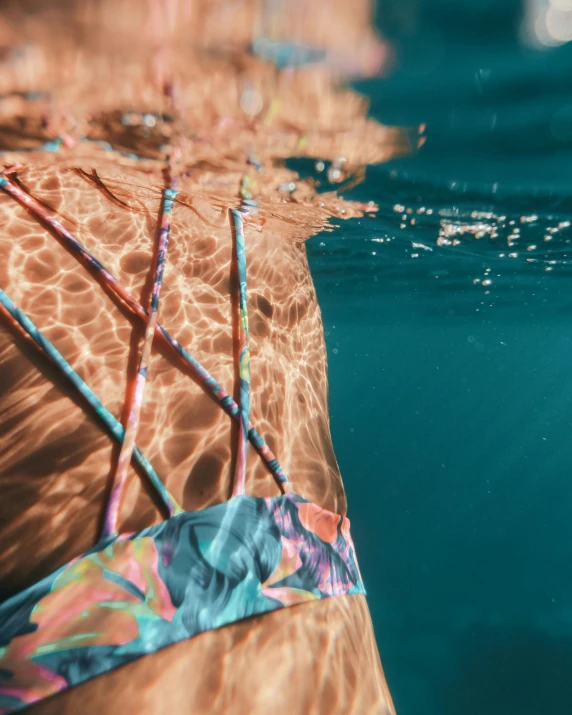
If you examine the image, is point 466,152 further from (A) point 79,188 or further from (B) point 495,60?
(A) point 79,188

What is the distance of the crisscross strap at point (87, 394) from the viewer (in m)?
2.86

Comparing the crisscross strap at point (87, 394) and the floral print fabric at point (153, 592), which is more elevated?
the crisscross strap at point (87, 394)

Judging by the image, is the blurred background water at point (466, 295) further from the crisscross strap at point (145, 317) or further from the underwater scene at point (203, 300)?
the crisscross strap at point (145, 317)

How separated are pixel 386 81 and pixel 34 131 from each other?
10.4ft

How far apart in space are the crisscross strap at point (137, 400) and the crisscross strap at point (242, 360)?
2.30 feet

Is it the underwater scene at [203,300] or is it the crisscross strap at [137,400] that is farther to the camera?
the crisscross strap at [137,400]

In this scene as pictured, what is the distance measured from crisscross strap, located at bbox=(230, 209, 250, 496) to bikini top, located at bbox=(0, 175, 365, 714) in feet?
0.03

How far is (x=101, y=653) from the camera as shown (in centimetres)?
216

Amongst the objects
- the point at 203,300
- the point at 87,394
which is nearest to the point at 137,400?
the point at 87,394

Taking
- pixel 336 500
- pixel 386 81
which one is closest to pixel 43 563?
pixel 336 500

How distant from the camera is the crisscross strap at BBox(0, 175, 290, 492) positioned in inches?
131

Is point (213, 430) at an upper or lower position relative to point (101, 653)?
upper

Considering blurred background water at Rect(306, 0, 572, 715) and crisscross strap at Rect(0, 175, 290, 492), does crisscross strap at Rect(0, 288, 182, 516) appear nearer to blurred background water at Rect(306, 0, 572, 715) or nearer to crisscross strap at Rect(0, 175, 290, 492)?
crisscross strap at Rect(0, 175, 290, 492)

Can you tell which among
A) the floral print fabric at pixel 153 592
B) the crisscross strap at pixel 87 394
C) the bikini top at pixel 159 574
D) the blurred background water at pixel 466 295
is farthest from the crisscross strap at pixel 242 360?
the blurred background water at pixel 466 295
